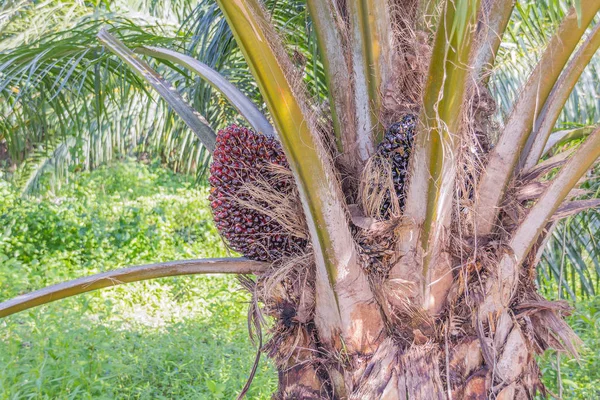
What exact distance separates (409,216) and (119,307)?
14.5ft

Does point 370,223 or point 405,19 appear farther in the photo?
point 405,19

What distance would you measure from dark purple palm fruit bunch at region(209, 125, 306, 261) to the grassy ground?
0.77 feet

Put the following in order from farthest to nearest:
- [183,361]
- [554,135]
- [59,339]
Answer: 1. [183,361]
2. [59,339]
3. [554,135]

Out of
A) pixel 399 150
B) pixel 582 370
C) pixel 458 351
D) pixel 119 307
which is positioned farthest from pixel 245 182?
pixel 119 307

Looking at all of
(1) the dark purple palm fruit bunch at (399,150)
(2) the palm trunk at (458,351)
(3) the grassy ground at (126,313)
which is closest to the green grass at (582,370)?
(3) the grassy ground at (126,313)

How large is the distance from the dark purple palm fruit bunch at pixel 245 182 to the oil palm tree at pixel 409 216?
30 mm

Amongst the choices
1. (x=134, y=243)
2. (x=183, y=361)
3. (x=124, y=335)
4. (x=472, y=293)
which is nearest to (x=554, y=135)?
(x=472, y=293)

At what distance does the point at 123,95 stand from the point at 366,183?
1553 mm

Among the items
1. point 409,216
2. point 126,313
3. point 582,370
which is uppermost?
point 409,216

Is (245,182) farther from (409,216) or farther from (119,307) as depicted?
(119,307)

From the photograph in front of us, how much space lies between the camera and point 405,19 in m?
1.74

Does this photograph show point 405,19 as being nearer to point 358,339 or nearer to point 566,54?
point 566,54

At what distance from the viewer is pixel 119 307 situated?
212 inches

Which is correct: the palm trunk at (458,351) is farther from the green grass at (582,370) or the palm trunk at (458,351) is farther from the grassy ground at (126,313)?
the green grass at (582,370)
